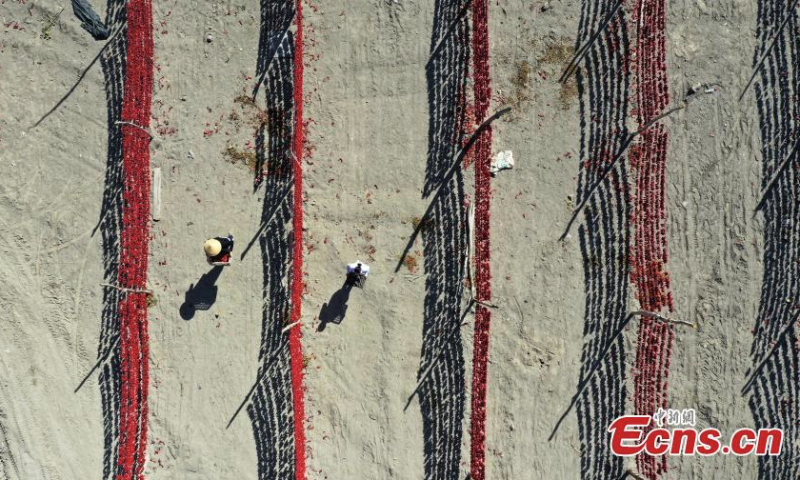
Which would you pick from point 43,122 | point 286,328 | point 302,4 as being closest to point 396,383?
point 286,328

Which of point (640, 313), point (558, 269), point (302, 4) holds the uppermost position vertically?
point (302, 4)

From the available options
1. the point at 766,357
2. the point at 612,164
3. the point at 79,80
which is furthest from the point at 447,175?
the point at 79,80

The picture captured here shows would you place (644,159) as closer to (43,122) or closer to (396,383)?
(396,383)

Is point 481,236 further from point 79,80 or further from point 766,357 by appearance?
point 79,80

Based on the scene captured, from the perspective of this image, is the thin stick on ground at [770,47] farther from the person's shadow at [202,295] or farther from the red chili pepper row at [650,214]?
the person's shadow at [202,295]

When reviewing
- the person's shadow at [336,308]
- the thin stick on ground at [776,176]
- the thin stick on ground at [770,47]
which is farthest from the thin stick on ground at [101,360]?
the thin stick on ground at [770,47]

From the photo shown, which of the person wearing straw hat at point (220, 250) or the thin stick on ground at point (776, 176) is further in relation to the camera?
the thin stick on ground at point (776, 176)

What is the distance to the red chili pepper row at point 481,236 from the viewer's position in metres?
13.0

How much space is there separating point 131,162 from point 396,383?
341 inches

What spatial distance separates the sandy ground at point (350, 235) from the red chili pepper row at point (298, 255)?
320mm

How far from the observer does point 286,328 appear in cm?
1284

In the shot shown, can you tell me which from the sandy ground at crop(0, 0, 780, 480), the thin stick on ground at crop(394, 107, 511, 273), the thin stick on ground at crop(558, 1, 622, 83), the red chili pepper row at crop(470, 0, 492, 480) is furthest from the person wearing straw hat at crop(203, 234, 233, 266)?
the thin stick on ground at crop(558, 1, 622, 83)

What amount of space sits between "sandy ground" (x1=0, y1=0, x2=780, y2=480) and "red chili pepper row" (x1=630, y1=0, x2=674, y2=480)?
0.31 m

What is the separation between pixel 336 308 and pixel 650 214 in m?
8.19
